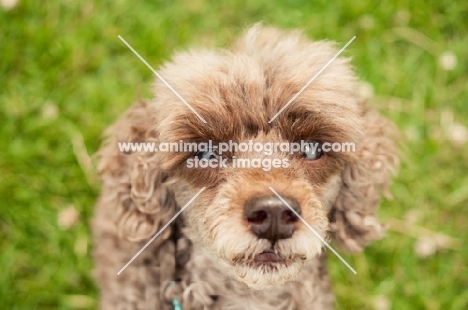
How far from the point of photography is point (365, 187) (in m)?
2.92

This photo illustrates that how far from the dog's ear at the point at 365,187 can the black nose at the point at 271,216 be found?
2.15 ft

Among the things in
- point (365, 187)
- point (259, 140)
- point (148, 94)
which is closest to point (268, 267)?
point (259, 140)

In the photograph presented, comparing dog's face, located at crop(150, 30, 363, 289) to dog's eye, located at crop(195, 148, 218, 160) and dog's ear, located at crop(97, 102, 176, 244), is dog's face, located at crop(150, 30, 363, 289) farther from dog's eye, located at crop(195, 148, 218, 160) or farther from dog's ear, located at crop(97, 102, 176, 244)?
dog's ear, located at crop(97, 102, 176, 244)

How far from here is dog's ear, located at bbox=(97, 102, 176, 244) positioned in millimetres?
2812

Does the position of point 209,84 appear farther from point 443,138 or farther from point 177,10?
point 443,138

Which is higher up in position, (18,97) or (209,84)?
(18,97)

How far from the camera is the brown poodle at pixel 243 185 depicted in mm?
2355

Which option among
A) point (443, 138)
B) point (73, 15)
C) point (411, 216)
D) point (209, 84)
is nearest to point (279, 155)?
point (209, 84)

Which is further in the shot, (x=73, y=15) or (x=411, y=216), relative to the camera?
(x=73, y=15)

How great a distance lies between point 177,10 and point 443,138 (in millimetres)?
2225

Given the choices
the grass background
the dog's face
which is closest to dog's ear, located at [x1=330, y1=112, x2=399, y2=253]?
the dog's face

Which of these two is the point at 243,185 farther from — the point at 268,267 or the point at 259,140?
the point at 268,267

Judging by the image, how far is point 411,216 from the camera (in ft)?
13.4

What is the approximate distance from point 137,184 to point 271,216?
0.85 metres
